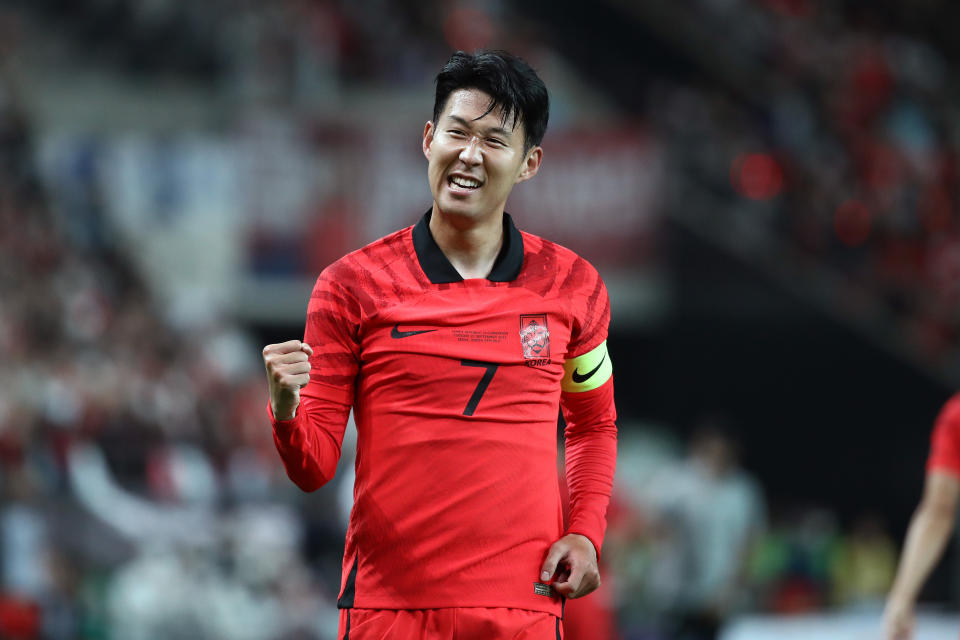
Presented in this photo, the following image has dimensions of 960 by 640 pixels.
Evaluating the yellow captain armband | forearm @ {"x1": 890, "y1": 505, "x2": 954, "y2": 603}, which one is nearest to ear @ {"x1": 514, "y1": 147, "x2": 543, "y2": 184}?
the yellow captain armband

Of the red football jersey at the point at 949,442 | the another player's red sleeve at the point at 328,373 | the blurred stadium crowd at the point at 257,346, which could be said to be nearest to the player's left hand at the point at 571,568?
the another player's red sleeve at the point at 328,373

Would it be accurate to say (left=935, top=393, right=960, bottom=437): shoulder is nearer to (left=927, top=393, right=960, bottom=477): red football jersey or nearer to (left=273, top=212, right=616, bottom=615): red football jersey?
(left=927, top=393, right=960, bottom=477): red football jersey

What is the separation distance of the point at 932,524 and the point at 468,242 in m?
2.11

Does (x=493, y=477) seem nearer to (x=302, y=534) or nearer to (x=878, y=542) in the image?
(x=302, y=534)

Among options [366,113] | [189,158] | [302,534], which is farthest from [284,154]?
[302,534]

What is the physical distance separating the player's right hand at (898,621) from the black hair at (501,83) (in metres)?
2.22

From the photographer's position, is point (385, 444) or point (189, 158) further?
point (189, 158)

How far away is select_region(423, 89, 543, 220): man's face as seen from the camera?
2.47 meters

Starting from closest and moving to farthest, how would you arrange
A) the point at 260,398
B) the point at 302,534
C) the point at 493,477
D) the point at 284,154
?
the point at 493,477 → the point at 302,534 → the point at 260,398 → the point at 284,154

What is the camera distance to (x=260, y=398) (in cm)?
979

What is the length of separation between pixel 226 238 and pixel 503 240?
42.1 feet

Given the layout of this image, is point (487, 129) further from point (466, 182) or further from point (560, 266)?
point (560, 266)

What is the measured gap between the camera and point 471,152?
2.46 metres

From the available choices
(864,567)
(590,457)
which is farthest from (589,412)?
(864,567)
